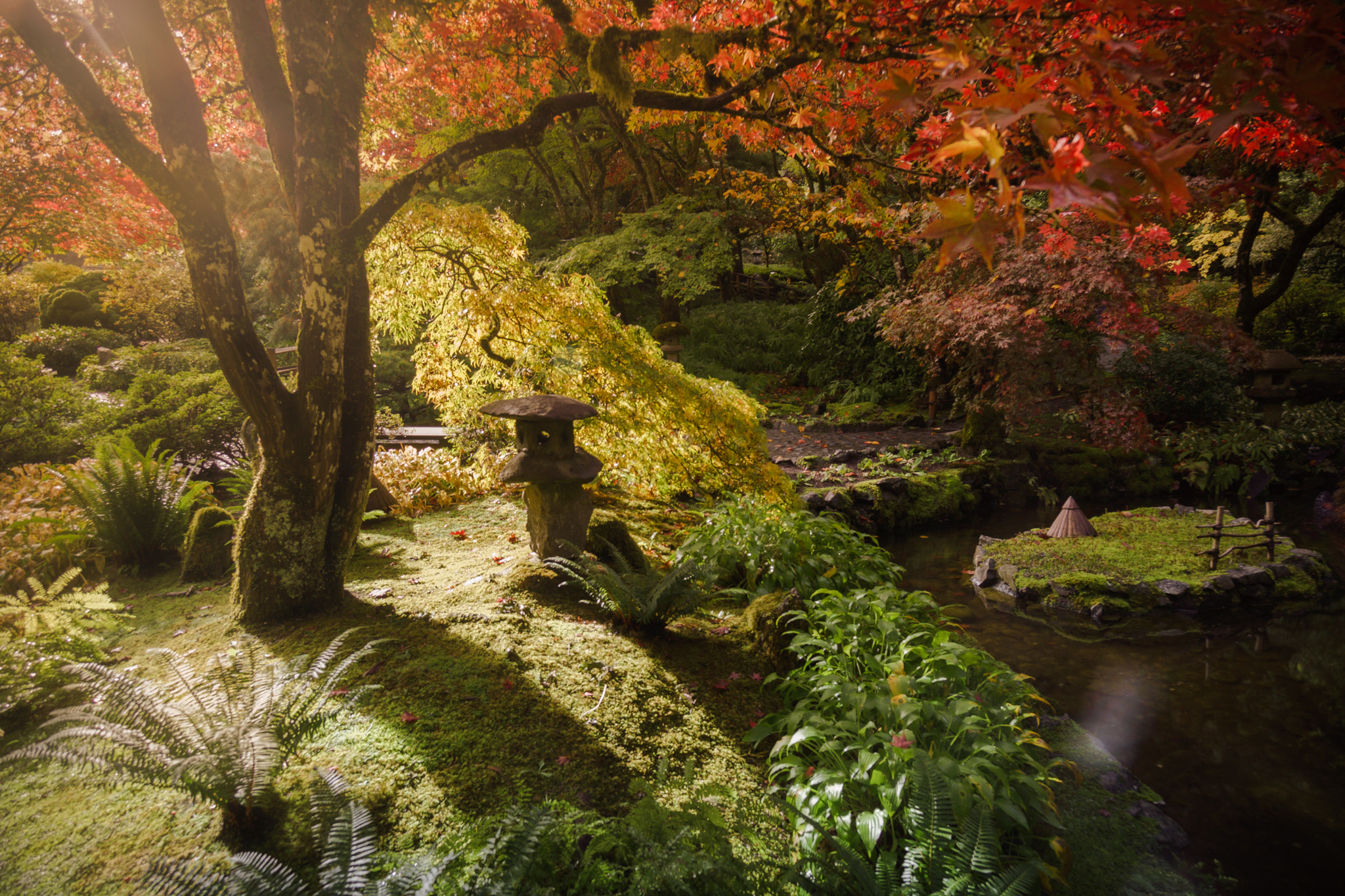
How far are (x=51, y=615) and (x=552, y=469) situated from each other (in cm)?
275

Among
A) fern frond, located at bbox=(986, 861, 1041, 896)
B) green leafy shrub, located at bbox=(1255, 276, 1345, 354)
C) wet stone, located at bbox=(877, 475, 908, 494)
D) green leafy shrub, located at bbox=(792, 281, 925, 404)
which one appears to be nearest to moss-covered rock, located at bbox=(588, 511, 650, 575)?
fern frond, located at bbox=(986, 861, 1041, 896)

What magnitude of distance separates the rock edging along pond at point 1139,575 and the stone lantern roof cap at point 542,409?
15.4 ft

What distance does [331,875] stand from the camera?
1653 millimetres

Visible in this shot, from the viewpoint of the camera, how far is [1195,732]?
13.1 feet

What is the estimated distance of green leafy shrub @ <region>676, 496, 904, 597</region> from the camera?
468cm

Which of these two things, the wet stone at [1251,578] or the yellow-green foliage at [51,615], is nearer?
the yellow-green foliage at [51,615]

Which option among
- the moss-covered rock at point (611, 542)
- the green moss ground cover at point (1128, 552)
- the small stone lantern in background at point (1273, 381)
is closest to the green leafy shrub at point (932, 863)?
the moss-covered rock at point (611, 542)

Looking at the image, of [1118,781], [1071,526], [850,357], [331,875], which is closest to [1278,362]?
[1071,526]

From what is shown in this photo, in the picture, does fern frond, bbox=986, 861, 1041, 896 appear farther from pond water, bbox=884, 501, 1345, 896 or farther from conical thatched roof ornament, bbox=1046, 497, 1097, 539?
conical thatched roof ornament, bbox=1046, 497, 1097, 539

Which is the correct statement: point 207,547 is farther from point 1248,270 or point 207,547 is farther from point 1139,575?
point 1248,270

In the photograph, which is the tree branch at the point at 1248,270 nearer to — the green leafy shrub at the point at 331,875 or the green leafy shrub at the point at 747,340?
the green leafy shrub at the point at 747,340

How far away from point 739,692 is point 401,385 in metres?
12.4

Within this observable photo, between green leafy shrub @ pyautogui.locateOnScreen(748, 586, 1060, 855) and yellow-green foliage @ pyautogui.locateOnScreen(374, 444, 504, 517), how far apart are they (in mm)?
4821

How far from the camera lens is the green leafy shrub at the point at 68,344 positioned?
12.2 metres
